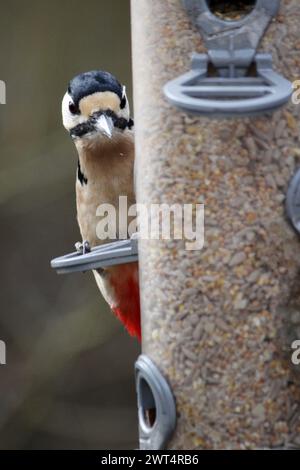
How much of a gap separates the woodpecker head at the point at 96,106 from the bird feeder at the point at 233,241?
1.15 meters

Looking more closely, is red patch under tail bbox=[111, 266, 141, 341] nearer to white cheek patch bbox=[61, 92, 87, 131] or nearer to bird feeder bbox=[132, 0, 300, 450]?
white cheek patch bbox=[61, 92, 87, 131]

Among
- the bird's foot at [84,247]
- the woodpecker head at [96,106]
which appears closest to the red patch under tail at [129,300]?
the bird's foot at [84,247]

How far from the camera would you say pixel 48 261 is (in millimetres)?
8438

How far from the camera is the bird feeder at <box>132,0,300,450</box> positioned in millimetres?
3443

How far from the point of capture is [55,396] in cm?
839

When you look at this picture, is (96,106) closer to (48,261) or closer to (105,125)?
(105,125)

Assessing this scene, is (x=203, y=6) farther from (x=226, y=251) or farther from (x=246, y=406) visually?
(x=246, y=406)

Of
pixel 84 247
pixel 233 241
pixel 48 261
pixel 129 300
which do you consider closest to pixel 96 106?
pixel 84 247

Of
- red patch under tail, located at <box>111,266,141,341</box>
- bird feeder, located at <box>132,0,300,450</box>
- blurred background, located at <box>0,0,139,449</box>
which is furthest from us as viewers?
blurred background, located at <box>0,0,139,449</box>

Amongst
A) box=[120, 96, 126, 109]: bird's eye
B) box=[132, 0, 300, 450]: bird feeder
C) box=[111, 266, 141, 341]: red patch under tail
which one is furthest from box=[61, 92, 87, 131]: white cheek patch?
box=[132, 0, 300, 450]: bird feeder

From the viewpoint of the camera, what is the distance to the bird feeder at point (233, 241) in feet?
11.3

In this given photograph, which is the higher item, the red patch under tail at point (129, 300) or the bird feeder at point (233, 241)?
the bird feeder at point (233, 241)

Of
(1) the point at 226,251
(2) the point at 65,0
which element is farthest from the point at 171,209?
(2) the point at 65,0

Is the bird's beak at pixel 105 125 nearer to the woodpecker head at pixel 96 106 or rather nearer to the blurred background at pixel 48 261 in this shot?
the woodpecker head at pixel 96 106
